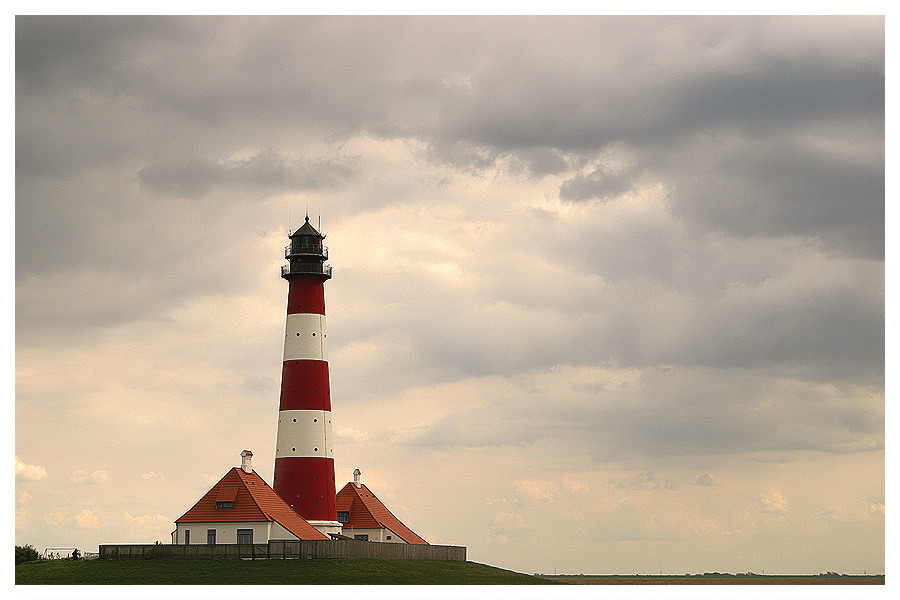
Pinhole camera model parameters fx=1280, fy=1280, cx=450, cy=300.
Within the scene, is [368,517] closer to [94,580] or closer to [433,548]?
[433,548]

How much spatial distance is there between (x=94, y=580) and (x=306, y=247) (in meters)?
23.8

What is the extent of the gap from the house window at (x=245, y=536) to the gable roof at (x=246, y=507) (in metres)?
0.58

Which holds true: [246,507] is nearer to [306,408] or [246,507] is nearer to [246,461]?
[246,461]

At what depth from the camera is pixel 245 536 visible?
67.7 metres

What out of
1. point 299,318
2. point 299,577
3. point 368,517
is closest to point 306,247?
point 299,318

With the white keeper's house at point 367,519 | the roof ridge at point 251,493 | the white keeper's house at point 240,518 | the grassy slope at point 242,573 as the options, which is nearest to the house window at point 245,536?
the white keeper's house at point 240,518

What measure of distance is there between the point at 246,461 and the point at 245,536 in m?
5.36

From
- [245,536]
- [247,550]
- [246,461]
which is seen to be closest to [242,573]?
[247,550]

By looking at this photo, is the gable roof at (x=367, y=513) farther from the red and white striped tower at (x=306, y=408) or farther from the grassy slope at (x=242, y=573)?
the grassy slope at (x=242, y=573)

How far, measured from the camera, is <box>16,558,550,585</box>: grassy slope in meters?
59.5

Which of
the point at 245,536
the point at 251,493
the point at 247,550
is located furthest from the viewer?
the point at 251,493

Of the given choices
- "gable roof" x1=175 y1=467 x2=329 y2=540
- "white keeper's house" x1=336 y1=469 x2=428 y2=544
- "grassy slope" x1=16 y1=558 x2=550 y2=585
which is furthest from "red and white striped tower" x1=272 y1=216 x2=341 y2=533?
"grassy slope" x1=16 y1=558 x2=550 y2=585

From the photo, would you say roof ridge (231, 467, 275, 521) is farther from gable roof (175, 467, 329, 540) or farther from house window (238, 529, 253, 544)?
house window (238, 529, 253, 544)

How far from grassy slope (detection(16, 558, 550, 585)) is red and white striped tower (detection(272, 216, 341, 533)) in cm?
757
